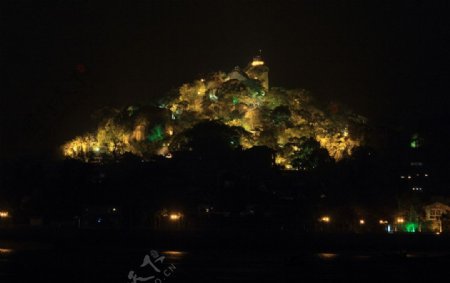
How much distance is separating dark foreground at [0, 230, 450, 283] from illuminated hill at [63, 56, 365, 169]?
2339cm

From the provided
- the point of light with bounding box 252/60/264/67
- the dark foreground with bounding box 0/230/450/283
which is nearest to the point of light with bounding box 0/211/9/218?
the dark foreground with bounding box 0/230/450/283

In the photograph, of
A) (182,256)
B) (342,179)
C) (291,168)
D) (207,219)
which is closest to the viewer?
(182,256)

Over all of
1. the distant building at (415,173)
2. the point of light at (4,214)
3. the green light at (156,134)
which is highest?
the green light at (156,134)

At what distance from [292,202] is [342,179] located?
670 centimetres

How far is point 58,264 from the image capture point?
3825 centimetres

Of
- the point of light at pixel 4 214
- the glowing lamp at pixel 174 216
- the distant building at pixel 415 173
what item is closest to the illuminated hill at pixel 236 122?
the distant building at pixel 415 173

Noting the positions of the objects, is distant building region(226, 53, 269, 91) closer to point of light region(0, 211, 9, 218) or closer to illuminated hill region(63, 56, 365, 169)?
illuminated hill region(63, 56, 365, 169)

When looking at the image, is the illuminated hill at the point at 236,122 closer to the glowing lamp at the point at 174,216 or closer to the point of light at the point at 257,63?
the point of light at the point at 257,63

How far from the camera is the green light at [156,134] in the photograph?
84.8 m

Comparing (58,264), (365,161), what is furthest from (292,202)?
(58,264)

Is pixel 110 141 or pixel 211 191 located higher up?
pixel 110 141

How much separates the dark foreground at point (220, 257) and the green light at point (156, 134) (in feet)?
95.5

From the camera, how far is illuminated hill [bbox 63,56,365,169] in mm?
82875

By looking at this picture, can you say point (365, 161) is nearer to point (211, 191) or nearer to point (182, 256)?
point (211, 191)
